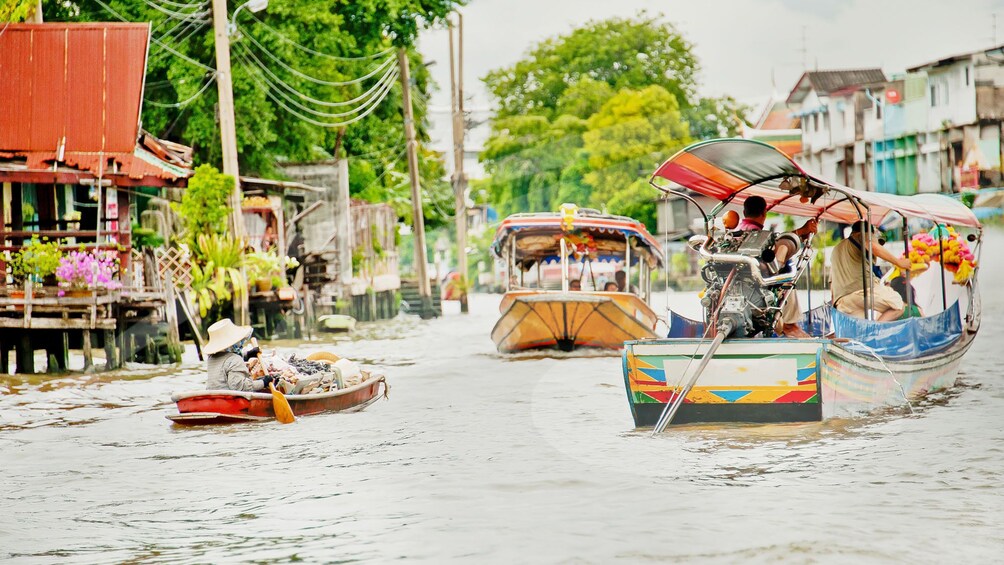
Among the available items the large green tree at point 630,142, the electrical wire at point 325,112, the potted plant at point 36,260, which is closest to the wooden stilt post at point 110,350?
the potted plant at point 36,260

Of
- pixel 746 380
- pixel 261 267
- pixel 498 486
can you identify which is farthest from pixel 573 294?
pixel 498 486

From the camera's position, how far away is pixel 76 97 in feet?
70.2

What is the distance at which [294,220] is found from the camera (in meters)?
32.2

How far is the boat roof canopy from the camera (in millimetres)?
22078

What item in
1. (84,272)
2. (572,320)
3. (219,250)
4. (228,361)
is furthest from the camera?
(219,250)

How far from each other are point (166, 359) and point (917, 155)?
33624 mm

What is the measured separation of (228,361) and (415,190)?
2464cm

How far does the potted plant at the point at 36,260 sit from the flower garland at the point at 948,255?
38.1 feet

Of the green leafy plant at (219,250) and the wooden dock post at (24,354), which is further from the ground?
the green leafy plant at (219,250)

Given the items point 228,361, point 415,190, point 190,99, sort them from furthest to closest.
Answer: point 415,190 < point 190,99 < point 228,361

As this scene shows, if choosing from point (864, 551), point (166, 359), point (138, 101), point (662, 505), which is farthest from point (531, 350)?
point (864, 551)

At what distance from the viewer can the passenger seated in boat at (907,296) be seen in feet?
50.8

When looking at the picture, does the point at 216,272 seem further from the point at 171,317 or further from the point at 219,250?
the point at 171,317

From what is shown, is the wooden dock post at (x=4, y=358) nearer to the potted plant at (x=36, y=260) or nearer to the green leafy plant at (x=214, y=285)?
the potted plant at (x=36, y=260)
